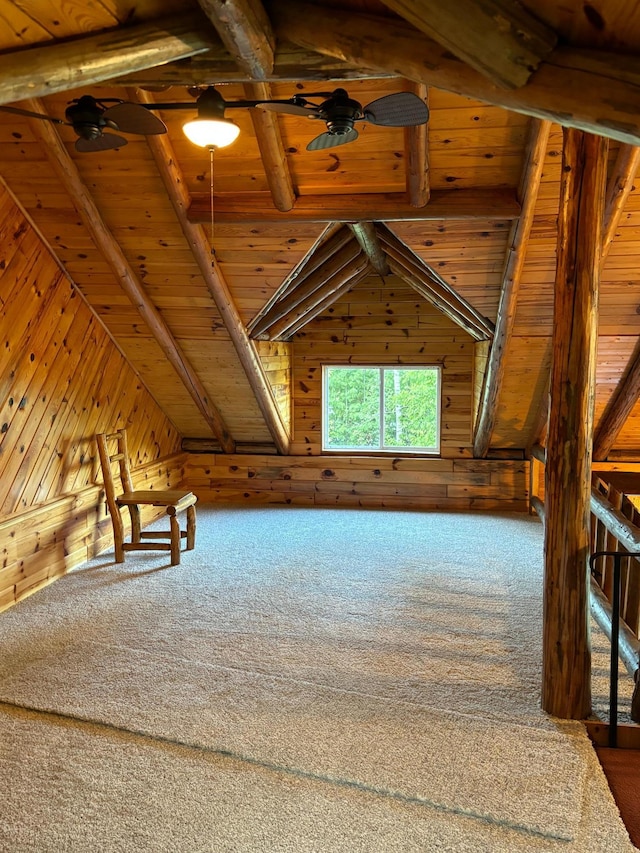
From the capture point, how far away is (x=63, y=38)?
6.11 ft

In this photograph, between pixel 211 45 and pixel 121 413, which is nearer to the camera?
pixel 211 45

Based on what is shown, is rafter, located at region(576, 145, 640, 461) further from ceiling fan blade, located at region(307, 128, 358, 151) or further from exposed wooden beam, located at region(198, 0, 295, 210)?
exposed wooden beam, located at region(198, 0, 295, 210)

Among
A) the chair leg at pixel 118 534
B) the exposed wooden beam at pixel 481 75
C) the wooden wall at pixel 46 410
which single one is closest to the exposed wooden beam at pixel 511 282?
the exposed wooden beam at pixel 481 75

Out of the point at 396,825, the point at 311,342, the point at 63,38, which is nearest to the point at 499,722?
the point at 396,825

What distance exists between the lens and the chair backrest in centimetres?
477

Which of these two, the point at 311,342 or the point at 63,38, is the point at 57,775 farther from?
the point at 311,342

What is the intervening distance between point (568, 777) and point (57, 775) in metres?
1.92

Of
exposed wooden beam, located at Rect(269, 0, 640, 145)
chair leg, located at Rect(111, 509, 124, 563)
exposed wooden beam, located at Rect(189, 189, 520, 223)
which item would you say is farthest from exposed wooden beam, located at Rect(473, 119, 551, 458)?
chair leg, located at Rect(111, 509, 124, 563)

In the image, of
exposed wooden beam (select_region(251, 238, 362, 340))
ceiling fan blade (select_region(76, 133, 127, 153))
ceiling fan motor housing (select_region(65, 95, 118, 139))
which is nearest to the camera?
ceiling fan motor housing (select_region(65, 95, 118, 139))

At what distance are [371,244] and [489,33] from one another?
3258 mm

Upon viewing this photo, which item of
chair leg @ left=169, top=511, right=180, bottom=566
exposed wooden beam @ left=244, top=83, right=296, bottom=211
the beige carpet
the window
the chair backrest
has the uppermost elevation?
exposed wooden beam @ left=244, top=83, right=296, bottom=211

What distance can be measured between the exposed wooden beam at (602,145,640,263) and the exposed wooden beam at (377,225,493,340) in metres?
1.15

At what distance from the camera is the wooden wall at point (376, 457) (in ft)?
20.7

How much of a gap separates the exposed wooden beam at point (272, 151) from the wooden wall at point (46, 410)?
5.11 feet
